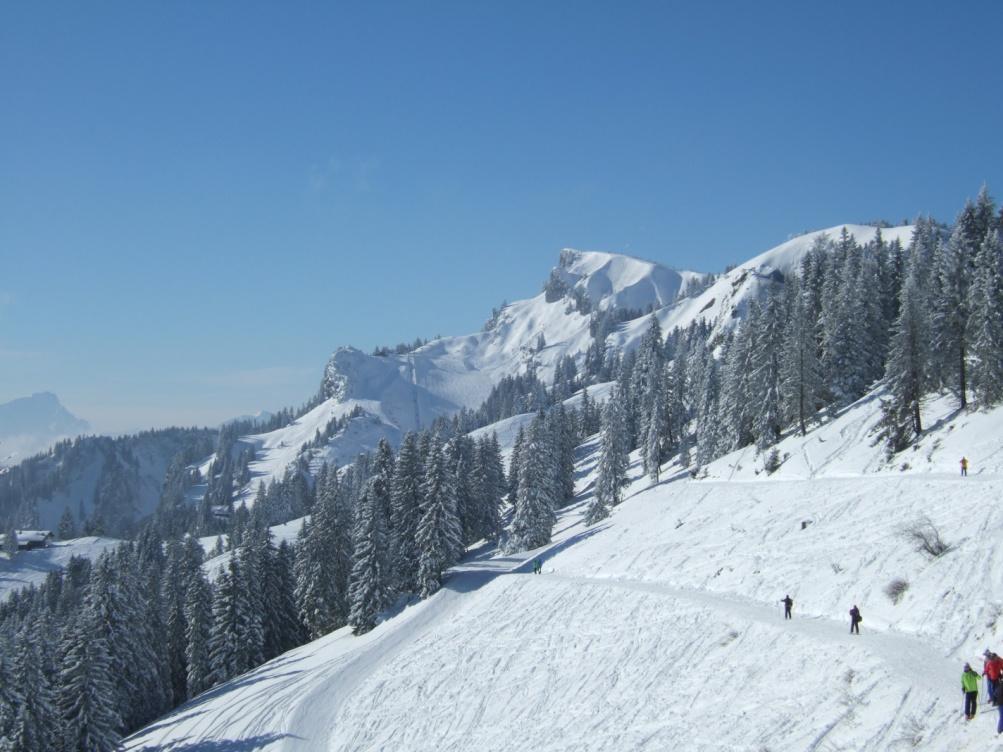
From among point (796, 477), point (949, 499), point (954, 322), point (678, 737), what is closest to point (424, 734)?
point (678, 737)

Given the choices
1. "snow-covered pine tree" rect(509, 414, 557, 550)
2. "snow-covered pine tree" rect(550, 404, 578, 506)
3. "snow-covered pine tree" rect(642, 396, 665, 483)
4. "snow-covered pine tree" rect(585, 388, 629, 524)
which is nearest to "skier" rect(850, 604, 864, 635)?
"snow-covered pine tree" rect(509, 414, 557, 550)

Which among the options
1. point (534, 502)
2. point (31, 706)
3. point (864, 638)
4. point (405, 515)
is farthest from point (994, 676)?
point (534, 502)

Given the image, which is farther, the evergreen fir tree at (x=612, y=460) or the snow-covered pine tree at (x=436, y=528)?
the evergreen fir tree at (x=612, y=460)

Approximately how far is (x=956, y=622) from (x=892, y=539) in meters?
7.19

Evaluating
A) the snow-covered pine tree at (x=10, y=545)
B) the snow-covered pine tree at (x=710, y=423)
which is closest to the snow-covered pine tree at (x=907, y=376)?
the snow-covered pine tree at (x=710, y=423)

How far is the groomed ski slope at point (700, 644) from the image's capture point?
20.9 m

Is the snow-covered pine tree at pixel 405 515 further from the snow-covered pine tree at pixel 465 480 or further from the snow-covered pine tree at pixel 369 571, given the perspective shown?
the snow-covered pine tree at pixel 465 480

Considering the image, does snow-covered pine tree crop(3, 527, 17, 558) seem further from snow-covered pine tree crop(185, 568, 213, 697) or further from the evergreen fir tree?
the evergreen fir tree

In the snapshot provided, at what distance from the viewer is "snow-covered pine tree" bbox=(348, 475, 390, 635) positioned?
50.7 meters

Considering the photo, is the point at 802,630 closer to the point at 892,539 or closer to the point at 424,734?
the point at 892,539

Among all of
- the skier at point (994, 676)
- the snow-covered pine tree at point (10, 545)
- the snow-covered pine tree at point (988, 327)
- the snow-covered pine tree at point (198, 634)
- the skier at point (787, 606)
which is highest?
the snow-covered pine tree at point (988, 327)

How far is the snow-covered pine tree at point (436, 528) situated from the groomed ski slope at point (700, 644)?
1783 mm

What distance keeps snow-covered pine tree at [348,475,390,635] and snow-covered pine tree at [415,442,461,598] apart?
9.17 feet

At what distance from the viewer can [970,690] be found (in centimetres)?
1692
